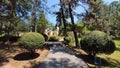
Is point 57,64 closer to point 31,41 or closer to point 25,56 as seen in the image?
point 31,41

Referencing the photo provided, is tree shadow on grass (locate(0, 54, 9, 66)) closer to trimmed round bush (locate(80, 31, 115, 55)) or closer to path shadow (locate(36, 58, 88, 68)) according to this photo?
path shadow (locate(36, 58, 88, 68))

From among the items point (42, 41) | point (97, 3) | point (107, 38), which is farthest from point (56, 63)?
point (97, 3)

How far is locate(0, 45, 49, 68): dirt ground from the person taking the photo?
17.9m

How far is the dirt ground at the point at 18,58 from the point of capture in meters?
17.9

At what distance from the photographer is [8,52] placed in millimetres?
21891

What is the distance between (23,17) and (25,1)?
8.82ft

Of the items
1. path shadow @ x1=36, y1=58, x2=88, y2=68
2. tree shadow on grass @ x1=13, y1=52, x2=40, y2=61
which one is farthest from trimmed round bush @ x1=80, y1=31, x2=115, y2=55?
tree shadow on grass @ x1=13, y1=52, x2=40, y2=61

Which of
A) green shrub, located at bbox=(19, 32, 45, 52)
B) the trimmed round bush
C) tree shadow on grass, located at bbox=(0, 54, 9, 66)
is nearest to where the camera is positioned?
tree shadow on grass, located at bbox=(0, 54, 9, 66)

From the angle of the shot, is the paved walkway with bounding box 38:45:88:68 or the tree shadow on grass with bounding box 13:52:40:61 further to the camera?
the tree shadow on grass with bounding box 13:52:40:61

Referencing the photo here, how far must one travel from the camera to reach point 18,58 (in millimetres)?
20109

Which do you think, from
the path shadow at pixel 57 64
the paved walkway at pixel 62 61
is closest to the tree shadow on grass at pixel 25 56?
the paved walkway at pixel 62 61

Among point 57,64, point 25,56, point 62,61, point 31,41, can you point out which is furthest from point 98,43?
point 25,56

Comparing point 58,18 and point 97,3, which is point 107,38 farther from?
point 58,18

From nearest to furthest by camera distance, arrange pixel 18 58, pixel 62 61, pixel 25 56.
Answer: pixel 62 61, pixel 18 58, pixel 25 56
